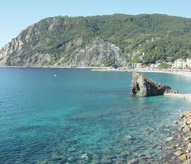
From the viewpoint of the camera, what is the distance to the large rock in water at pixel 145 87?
65.7 meters

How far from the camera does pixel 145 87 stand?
65625 mm

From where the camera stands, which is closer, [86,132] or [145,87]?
[86,132]

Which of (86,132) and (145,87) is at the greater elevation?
(145,87)

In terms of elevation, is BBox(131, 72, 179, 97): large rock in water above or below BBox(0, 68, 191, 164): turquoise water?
above

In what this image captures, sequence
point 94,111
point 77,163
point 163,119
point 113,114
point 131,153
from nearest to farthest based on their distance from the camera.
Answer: point 77,163
point 131,153
point 163,119
point 113,114
point 94,111

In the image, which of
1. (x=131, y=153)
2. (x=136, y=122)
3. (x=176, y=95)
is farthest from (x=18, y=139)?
(x=176, y=95)

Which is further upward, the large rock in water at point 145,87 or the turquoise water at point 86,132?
the large rock in water at point 145,87

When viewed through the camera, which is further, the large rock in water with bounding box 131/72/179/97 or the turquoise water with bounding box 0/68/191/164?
the large rock in water with bounding box 131/72/179/97

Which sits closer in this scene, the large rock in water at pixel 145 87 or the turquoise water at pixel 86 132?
the turquoise water at pixel 86 132

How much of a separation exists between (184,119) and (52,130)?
22691 millimetres

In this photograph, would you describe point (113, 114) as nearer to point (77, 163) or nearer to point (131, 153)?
point (131, 153)

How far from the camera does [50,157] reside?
25.2m

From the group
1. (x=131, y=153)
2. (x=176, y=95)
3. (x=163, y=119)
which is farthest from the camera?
(x=176, y=95)

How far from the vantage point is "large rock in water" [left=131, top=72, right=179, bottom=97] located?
65688mm
